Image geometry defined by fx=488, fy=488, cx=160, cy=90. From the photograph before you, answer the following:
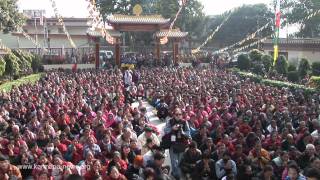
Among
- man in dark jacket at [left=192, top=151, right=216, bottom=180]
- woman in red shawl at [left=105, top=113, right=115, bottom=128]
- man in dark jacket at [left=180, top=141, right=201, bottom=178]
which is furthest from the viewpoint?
woman in red shawl at [left=105, top=113, right=115, bottom=128]

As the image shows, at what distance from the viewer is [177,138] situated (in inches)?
424

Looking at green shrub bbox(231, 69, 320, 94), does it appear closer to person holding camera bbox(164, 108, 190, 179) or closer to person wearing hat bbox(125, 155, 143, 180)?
person holding camera bbox(164, 108, 190, 179)

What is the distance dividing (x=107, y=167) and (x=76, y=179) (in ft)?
11.6

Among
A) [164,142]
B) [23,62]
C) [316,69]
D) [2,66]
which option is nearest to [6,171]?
[164,142]

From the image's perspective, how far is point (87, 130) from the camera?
1011 cm

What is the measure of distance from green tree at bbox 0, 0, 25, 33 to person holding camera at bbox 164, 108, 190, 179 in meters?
24.5

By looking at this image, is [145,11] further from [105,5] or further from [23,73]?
[23,73]

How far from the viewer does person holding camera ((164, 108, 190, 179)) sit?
10391 mm

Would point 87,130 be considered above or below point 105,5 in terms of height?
below

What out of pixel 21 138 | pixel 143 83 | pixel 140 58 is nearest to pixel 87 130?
pixel 21 138

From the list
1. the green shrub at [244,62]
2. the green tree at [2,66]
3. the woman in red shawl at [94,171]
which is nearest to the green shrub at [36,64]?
the green tree at [2,66]

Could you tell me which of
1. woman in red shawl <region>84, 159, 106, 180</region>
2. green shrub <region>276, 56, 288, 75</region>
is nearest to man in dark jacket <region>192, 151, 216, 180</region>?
woman in red shawl <region>84, 159, 106, 180</region>

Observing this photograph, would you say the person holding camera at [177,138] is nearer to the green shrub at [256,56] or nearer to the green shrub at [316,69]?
the green shrub at [316,69]

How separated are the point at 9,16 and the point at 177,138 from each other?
1053 inches
